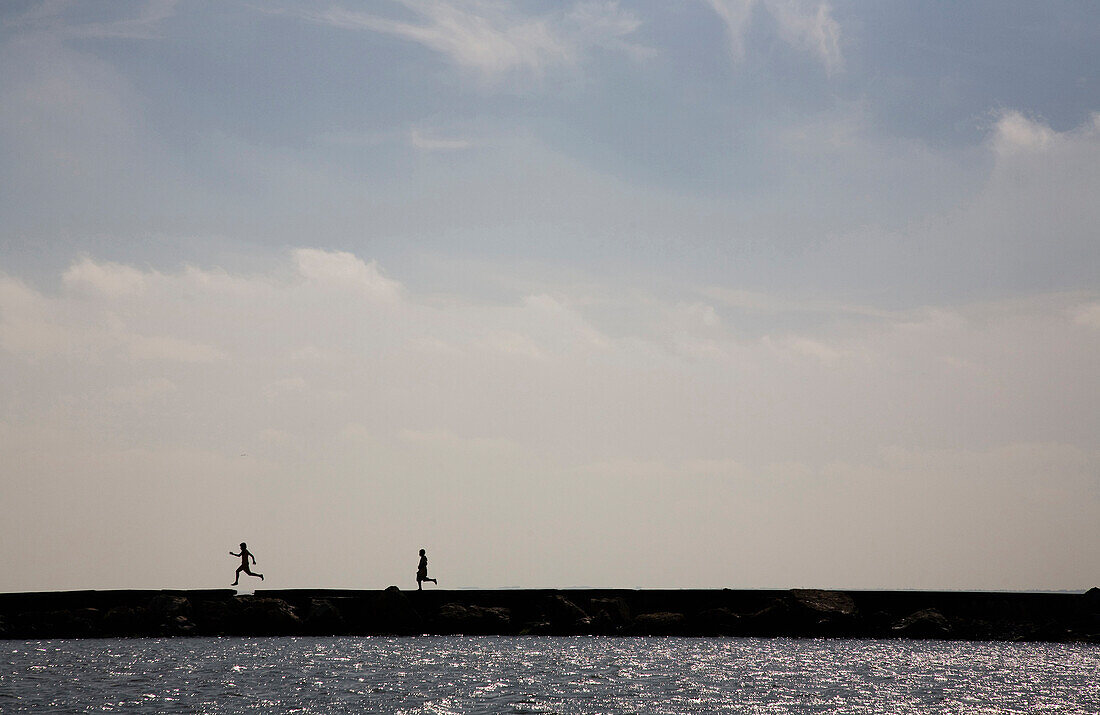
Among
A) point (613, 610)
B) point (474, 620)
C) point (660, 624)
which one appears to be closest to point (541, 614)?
point (474, 620)

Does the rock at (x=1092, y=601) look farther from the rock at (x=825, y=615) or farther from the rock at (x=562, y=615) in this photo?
the rock at (x=562, y=615)

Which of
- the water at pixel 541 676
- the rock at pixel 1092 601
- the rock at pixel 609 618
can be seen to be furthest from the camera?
the rock at pixel 609 618

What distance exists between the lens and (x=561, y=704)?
20.4 metres

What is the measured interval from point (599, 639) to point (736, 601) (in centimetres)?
451

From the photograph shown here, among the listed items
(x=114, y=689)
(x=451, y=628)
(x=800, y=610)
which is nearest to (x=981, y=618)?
(x=800, y=610)

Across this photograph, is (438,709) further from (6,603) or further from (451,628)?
(6,603)

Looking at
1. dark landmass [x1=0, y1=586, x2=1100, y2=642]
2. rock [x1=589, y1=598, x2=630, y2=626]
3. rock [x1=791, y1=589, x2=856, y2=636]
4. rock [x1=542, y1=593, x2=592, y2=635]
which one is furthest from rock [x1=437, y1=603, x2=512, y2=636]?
rock [x1=791, y1=589, x2=856, y2=636]

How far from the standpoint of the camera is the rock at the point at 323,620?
108ft

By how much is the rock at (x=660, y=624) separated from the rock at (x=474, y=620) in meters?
4.16

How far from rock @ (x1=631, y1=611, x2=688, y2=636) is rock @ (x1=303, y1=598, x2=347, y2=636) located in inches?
360

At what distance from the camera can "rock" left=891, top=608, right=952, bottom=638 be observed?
33438mm

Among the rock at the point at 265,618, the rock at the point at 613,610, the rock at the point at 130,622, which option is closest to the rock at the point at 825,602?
the rock at the point at 613,610

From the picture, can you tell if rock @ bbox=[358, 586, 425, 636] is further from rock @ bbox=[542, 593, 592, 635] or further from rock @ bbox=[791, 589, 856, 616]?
rock @ bbox=[791, 589, 856, 616]

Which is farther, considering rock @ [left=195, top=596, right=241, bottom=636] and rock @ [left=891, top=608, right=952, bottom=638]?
rock @ [left=891, top=608, right=952, bottom=638]
